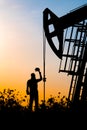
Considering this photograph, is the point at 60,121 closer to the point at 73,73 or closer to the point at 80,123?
the point at 80,123

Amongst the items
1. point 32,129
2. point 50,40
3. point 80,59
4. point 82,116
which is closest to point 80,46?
point 80,59

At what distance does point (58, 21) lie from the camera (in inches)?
444

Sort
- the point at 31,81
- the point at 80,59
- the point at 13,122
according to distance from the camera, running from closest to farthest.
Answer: the point at 13,122 < the point at 31,81 < the point at 80,59

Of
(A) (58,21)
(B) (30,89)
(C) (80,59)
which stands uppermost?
(A) (58,21)

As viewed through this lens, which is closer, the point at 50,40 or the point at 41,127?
the point at 41,127

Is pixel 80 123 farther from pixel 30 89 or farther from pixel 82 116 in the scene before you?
pixel 30 89

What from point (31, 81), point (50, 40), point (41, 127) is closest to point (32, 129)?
point (41, 127)

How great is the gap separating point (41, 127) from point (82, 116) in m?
1.15

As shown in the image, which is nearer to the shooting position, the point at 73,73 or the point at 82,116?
the point at 82,116

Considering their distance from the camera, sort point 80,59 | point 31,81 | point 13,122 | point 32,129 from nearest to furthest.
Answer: point 32,129, point 13,122, point 31,81, point 80,59

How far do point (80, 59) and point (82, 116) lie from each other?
7.77 m

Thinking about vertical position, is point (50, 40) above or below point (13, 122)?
above

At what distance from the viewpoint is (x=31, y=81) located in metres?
13.3

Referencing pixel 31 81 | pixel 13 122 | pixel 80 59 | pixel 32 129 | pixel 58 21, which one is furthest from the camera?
pixel 80 59
